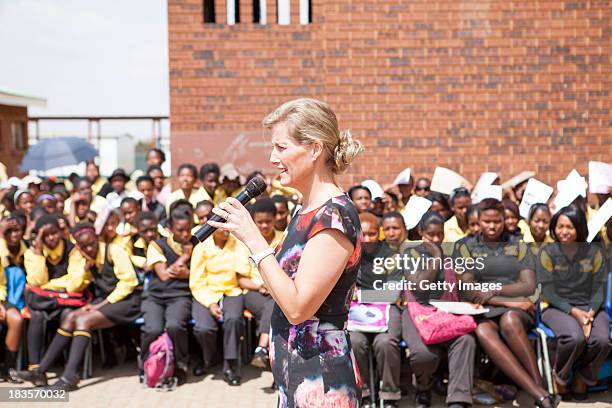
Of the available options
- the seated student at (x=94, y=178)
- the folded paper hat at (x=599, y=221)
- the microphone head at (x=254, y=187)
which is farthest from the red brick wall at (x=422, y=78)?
the microphone head at (x=254, y=187)

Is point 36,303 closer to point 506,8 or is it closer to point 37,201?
point 37,201

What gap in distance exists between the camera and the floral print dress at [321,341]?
2.11 metres

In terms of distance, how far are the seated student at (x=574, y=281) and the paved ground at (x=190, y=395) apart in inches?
11.6

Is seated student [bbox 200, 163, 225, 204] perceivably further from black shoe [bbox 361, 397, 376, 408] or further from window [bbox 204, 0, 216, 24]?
black shoe [bbox 361, 397, 376, 408]

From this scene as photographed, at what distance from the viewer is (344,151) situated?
2.17 meters

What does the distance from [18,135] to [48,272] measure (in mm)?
17837

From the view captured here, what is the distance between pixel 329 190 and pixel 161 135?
14.5m

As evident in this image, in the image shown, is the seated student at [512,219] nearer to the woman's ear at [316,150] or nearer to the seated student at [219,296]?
the seated student at [219,296]

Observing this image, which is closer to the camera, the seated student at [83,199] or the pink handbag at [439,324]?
the pink handbag at [439,324]

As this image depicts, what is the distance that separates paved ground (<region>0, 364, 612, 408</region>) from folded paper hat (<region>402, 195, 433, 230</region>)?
1490 mm

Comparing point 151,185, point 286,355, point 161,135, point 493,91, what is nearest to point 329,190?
point 286,355

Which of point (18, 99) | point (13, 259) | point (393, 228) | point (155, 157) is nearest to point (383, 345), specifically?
point (393, 228)

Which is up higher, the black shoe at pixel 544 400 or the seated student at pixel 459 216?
the seated student at pixel 459 216

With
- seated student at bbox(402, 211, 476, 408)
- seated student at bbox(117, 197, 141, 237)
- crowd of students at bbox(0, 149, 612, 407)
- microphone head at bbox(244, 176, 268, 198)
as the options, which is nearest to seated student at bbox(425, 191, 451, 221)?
crowd of students at bbox(0, 149, 612, 407)
